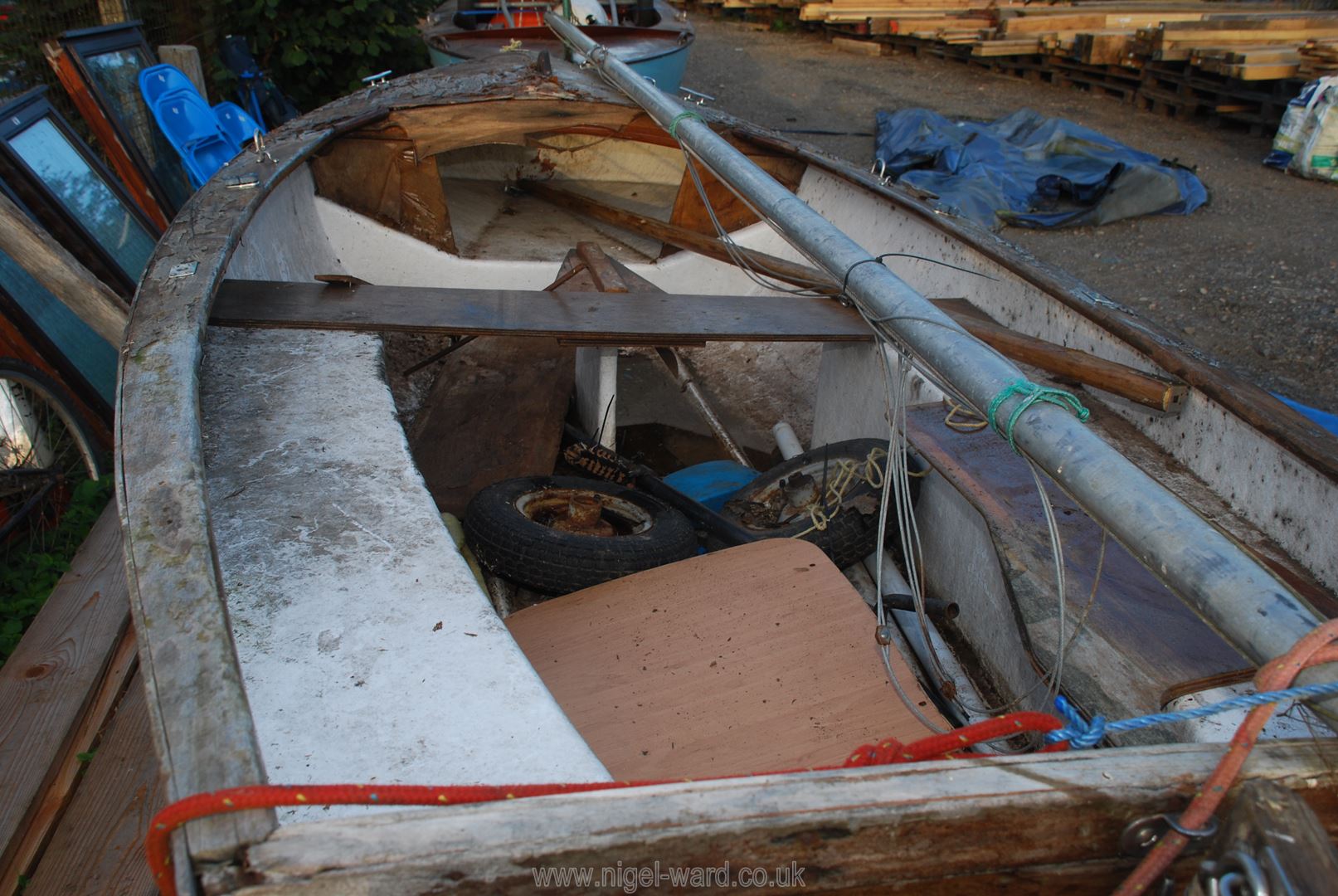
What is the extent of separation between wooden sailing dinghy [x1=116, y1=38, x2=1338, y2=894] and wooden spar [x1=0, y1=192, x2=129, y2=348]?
67 centimetres

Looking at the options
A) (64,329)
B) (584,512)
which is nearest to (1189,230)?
(584,512)

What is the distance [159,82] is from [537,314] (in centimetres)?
449

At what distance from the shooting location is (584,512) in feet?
8.79

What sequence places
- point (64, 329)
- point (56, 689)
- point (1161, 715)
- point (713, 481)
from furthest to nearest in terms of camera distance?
point (64, 329), point (713, 481), point (56, 689), point (1161, 715)

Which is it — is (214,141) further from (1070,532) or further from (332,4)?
(1070,532)

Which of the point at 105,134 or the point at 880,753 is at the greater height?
the point at 105,134

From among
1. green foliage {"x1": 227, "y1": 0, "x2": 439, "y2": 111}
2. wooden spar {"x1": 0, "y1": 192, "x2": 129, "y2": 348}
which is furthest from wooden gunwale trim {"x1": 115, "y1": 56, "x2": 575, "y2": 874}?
green foliage {"x1": 227, "y1": 0, "x2": 439, "y2": 111}

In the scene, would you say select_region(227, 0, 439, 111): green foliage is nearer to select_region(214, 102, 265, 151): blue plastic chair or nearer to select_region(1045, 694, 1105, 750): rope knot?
select_region(214, 102, 265, 151): blue plastic chair

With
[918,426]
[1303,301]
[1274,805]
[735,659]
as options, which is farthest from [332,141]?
[1303,301]

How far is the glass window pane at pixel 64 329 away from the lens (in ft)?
12.4

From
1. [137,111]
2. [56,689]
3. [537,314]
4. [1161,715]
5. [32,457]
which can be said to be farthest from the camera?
[137,111]

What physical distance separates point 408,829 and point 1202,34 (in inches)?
404

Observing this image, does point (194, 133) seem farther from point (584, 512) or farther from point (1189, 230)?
point (1189, 230)
